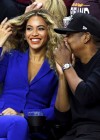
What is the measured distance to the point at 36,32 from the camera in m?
4.48

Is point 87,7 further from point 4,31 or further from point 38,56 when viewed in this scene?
point 4,31

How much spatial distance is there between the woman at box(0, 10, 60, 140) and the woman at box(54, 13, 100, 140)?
35 centimetres

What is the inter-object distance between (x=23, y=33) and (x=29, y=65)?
0.35 m

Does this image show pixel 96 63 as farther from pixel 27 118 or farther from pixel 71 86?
pixel 27 118

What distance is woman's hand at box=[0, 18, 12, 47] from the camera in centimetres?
452

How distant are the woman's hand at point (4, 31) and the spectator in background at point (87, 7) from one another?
2.35ft

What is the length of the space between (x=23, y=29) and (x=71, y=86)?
1.08 meters

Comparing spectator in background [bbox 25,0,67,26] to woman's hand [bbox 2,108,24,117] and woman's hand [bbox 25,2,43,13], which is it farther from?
woman's hand [bbox 2,108,24,117]

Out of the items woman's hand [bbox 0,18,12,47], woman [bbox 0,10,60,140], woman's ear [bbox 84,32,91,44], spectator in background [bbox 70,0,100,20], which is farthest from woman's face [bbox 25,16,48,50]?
woman's ear [bbox 84,32,91,44]

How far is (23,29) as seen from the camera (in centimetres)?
467

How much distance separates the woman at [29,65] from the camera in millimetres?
4398

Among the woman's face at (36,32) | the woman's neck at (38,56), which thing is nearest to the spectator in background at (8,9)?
the woman's face at (36,32)

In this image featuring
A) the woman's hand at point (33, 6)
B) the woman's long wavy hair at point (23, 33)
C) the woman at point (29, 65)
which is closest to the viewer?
the woman at point (29, 65)

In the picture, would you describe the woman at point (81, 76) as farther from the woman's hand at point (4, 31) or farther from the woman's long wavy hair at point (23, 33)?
the woman's hand at point (4, 31)
